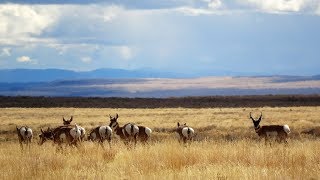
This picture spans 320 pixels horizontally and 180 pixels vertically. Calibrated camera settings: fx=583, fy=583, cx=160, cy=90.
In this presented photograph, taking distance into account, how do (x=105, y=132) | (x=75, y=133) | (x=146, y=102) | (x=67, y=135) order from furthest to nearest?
(x=146, y=102), (x=105, y=132), (x=67, y=135), (x=75, y=133)

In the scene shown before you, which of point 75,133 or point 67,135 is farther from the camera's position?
point 67,135

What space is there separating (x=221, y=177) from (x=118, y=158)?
4.64m

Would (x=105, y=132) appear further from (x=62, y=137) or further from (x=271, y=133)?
(x=271, y=133)

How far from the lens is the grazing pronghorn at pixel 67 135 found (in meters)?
20.5

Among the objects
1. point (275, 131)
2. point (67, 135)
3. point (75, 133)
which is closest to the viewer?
point (75, 133)

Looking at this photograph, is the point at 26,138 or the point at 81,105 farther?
the point at 81,105

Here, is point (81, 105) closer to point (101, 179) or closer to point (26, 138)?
point (26, 138)

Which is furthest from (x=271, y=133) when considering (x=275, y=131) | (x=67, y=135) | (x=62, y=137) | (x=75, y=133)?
(x=62, y=137)

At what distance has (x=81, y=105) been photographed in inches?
3118

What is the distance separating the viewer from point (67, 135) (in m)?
20.8

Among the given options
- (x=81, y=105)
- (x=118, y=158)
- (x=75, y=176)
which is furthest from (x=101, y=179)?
(x=81, y=105)

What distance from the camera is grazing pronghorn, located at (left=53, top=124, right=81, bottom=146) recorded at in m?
20.5

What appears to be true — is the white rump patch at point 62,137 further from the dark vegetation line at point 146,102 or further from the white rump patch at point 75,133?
the dark vegetation line at point 146,102

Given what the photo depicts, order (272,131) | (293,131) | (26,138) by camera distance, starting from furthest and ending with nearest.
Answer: (293,131), (26,138), (272,131)
